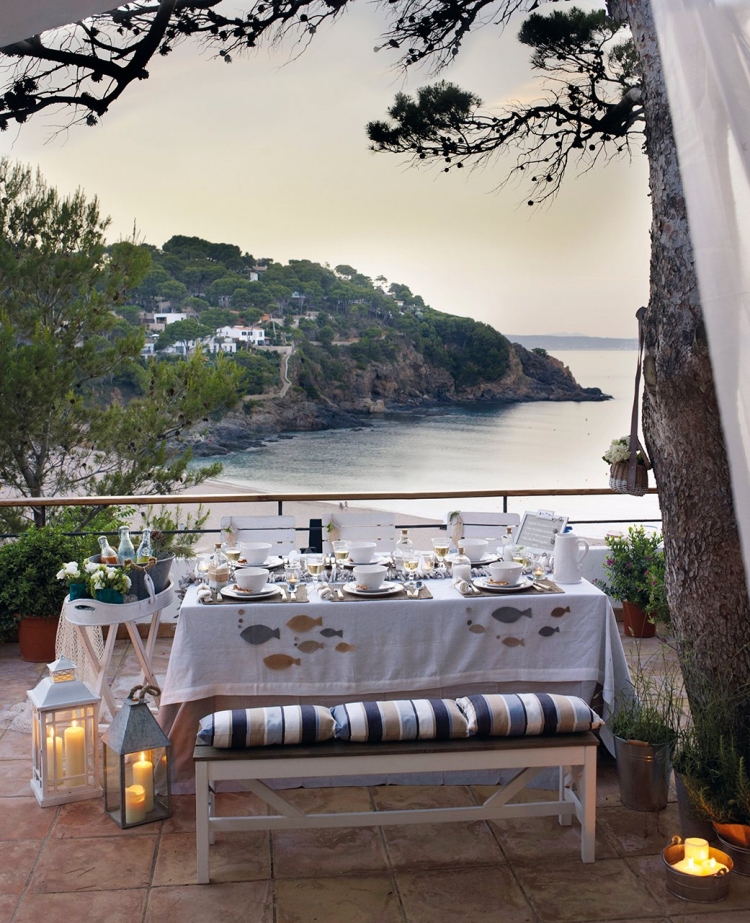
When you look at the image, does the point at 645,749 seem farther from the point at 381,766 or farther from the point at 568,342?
the point at 568,342

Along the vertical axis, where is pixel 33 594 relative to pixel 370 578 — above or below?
below

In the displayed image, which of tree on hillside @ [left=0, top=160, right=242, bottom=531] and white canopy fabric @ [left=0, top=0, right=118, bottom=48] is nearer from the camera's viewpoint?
white canopy fabric @ [left=0, top=0, right=118, bottom=48]

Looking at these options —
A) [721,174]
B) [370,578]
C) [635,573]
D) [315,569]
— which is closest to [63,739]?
[315,569]

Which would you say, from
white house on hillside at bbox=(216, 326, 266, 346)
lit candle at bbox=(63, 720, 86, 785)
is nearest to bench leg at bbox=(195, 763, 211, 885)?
lit candle at bbox=(63, 720, 86, 785)

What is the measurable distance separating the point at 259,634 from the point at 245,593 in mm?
151

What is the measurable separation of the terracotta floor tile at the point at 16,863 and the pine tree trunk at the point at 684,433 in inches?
80.1

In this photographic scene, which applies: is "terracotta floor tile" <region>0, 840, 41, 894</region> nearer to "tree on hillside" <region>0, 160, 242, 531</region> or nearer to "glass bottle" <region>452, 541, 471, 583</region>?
"glass bottle" <region>452, 541, 471, 583</region>

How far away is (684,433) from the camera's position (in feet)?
8.61

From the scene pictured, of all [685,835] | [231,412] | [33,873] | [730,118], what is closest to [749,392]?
[730,118]

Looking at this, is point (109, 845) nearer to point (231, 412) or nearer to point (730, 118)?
point (730, 118)

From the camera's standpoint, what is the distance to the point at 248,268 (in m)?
12.0

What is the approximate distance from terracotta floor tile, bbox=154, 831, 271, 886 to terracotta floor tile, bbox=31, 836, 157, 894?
4 centimetres

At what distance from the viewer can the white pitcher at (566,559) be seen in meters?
3.21

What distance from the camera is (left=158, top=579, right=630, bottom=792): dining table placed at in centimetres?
289
